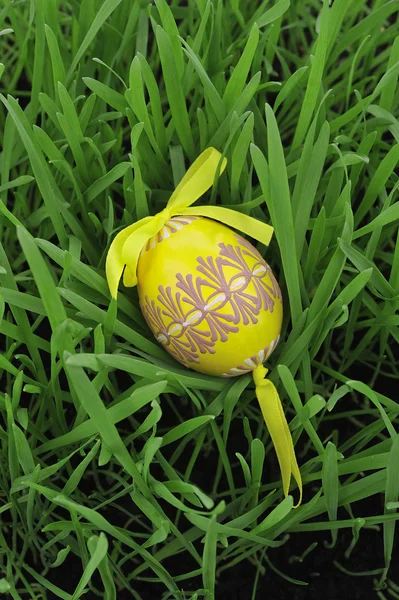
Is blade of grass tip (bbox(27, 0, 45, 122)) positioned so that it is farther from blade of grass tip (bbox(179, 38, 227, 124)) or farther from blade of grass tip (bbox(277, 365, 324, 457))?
blade of grass tip (bbox(277, 365, 324, 457))

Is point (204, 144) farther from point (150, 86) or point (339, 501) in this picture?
point (339, 501)

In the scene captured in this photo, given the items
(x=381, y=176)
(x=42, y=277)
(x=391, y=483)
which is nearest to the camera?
(x=42, y=277)

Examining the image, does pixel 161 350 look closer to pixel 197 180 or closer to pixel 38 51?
pixel 197 180

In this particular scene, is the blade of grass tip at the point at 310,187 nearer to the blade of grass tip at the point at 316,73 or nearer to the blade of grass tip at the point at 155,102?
the blade of grass tip at the point at 316,73

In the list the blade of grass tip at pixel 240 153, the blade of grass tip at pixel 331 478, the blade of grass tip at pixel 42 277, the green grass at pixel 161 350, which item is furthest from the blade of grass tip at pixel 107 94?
the blade of grass tip at pixel 331 478

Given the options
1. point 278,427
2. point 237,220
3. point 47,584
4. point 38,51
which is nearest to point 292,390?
point 278,427

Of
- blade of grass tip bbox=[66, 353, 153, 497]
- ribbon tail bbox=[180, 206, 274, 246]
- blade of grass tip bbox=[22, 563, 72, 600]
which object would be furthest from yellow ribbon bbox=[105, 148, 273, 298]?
blade of grass tip bbox=[22, 563, 72, 600]
